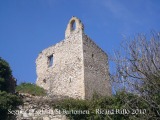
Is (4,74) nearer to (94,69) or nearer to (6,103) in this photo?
(6,103)

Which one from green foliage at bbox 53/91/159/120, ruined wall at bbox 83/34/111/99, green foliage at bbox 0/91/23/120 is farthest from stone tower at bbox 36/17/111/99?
green foliage at bbox 0/91/23/120

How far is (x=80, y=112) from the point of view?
14.5 metres

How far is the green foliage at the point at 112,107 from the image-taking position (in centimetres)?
1302

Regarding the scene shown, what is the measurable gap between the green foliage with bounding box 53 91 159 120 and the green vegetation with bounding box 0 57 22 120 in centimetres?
187

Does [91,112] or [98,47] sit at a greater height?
[98,47]

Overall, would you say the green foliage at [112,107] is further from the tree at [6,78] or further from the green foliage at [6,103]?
the tree at [6,78]

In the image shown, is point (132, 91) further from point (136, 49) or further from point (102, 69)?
point (102, 69)

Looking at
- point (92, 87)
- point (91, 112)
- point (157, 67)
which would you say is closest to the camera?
point (157, 67)

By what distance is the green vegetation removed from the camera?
46.1ft

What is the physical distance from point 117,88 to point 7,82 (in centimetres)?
577

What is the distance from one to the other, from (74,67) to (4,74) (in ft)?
20.3

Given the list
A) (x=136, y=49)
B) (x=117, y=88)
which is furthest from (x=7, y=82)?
(x=136, y=49)

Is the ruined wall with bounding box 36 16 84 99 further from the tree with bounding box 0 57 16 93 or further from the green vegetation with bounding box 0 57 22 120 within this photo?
the green vegetation with bounding box 0 57 22 120

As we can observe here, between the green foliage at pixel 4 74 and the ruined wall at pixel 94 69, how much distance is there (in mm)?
5736
